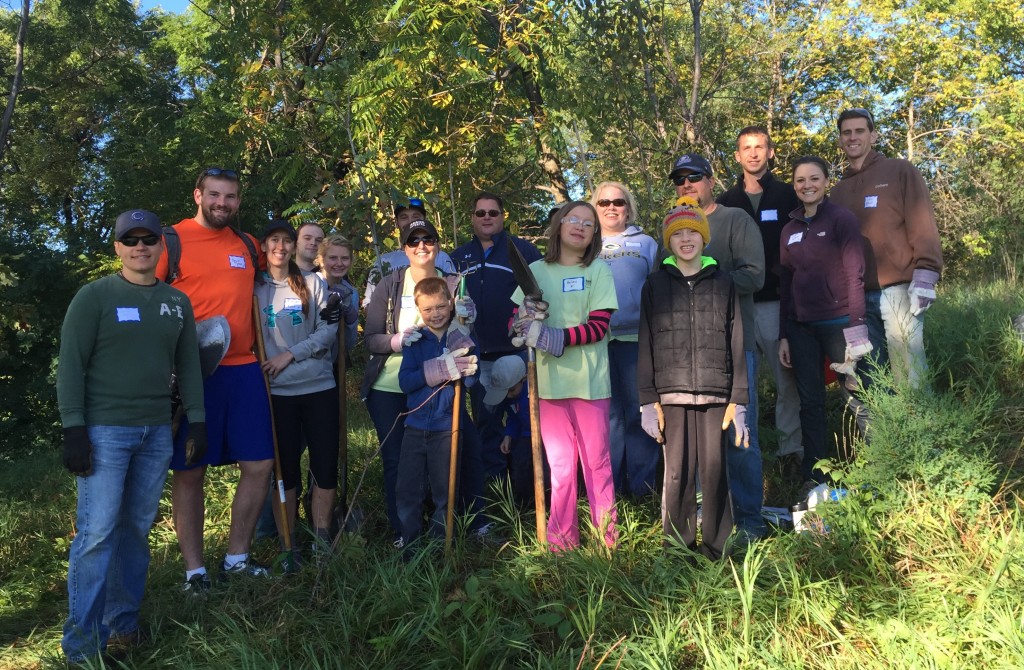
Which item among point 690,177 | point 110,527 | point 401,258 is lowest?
point 110,527

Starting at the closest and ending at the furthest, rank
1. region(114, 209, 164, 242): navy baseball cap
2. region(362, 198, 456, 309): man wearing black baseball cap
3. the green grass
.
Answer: the green grass
region(114, 209, 164, 242): navy baseball cap
region(362, 198, 456, 309): man wearing black baseball cap

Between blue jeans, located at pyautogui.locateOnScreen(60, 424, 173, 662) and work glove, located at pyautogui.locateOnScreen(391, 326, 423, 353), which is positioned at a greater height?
work glove, located at pyautogui.locateOnScreen(391, 326, 423, 353)

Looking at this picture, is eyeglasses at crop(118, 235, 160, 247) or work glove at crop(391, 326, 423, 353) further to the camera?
work glove at crop(391, 326, 423, 353)

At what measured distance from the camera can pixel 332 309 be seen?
4844mm

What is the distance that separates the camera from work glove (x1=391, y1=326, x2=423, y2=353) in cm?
463

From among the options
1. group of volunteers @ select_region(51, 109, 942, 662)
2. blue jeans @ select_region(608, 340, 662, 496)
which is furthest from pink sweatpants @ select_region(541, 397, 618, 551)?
blue jeans @ select_region(608, 340, 662, 496)

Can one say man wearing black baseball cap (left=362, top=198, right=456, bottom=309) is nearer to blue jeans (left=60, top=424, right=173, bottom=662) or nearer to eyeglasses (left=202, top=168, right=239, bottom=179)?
eyeglasses (left=202, top=168, right=239, bottom=179)

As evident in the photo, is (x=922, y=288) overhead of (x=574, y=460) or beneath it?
overhead

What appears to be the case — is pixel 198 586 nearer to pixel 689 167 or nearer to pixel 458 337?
pixel 458 337

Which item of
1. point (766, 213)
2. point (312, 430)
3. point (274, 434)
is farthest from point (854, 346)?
point (274, 434)

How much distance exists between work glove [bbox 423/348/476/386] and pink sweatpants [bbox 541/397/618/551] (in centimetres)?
51

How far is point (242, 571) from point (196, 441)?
2.84 feet

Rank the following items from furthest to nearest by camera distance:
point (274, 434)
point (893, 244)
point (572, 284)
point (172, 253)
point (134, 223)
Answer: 1. point (893, 244)
2. point (274, 434)
3. point (572, 284)
4. point (172, 253)
5. point (134, 223)

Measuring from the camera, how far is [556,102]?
674 cm
